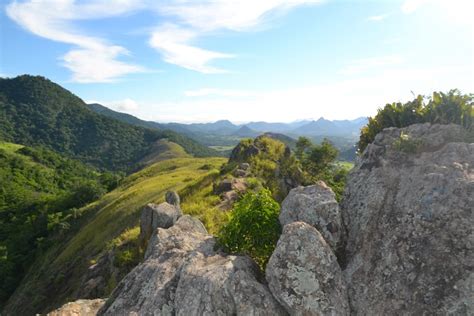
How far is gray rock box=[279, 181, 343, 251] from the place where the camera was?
32.6 feet

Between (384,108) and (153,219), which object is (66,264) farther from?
(384,108)

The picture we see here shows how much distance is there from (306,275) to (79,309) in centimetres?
777

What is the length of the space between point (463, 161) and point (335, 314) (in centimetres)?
539

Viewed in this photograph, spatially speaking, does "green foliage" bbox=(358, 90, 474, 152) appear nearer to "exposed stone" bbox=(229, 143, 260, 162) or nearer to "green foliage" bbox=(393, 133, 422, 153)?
"green foliage" bbox=(393, 133, 422, 153)

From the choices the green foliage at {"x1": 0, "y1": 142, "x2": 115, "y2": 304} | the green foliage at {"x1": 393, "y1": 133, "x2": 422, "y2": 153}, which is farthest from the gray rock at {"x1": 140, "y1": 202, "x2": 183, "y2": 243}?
the green foliage at {"x1": 0, "y1": 142, "x2": 115, "y2": 304}

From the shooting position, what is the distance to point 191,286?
Result: 30.8 feet

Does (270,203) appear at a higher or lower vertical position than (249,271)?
higher

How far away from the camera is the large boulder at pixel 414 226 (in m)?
7.74

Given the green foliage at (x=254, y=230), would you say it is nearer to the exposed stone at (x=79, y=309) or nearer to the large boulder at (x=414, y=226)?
the large boulder at (x=414, y=226)

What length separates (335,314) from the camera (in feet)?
27.1

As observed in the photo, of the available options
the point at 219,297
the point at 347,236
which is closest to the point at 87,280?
the point at 219,297

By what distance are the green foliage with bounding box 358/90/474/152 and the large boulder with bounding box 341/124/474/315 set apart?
2.37ft

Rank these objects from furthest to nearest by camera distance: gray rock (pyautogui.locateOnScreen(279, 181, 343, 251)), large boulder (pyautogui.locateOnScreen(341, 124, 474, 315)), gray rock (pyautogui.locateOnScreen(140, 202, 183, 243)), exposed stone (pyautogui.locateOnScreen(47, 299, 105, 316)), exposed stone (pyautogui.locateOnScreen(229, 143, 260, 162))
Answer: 1. exposed stone (pyautogui.locateOnScreen(229, 143, 260, 162))
2. gray rock (pyautogui.locateOnScreen(140, 202, 183, 243))
3. exposed stone (pyautogui.locateOnScreen(47, 299, 105, 316))
4. gray rock (pyautogui.locateOnScreen(279, 181, 343, 251))
5. large boulder (pyautogui.locateOnScreen(341, 124, 474, 315))

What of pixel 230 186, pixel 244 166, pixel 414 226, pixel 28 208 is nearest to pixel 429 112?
pixel 414 226
